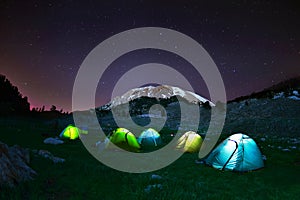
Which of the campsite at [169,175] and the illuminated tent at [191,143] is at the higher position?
the illuminated tent at [191,143]

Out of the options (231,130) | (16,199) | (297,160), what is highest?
(231,130)

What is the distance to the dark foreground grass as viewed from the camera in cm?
760

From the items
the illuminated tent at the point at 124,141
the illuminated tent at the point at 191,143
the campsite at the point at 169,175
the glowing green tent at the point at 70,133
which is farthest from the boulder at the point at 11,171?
the glowing green tent at the point at 70,133

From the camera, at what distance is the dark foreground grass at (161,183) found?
7598 mm

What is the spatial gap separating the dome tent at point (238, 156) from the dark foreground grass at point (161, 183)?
37 centimetres

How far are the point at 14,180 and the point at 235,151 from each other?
9.48 m

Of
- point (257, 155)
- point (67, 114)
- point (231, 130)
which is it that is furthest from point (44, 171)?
point (67, 114)

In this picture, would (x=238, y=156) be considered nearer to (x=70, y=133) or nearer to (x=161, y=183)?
(x=161, y=183)

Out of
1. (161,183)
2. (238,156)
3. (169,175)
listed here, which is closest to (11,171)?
(161,183)

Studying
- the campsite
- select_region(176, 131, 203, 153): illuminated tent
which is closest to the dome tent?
the campsite

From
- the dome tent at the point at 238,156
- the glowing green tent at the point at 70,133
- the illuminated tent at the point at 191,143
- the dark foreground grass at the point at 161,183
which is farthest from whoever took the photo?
the glowing green tent at the point at 70,133

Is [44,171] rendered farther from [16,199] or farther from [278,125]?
[278,125]

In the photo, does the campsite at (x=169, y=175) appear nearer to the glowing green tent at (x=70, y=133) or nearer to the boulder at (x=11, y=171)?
the boulder at (x=11, y=171)

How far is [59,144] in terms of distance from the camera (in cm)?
1933
